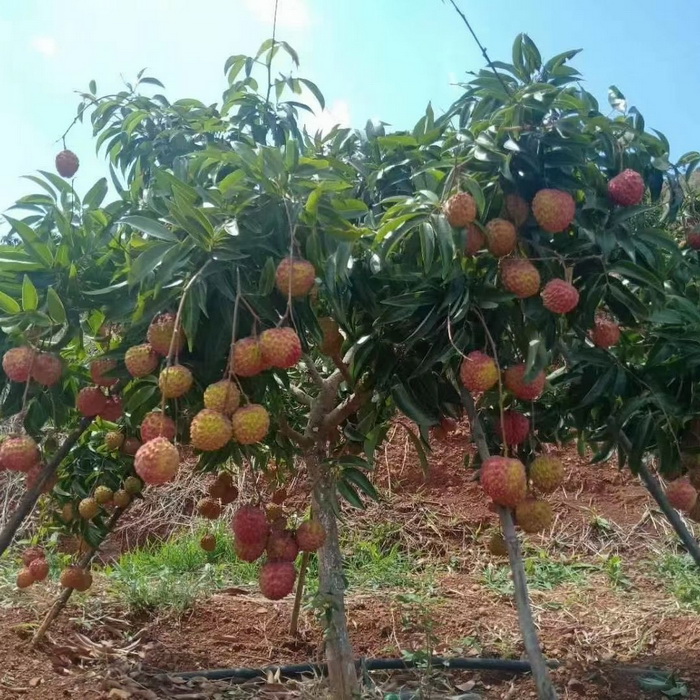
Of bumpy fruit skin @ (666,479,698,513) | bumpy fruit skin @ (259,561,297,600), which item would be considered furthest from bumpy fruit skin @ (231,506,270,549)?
bumpy fruit skin @ (666,479,698,513)

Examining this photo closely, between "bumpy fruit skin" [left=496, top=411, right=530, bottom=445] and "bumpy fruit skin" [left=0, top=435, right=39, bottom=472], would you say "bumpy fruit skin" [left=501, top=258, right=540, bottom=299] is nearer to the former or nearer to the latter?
"bumpy fruit skin" [left=496, top=411, right=530, bottom=445]

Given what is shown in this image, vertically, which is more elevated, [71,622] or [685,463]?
[685,463]

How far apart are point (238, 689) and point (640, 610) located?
7.72 feet

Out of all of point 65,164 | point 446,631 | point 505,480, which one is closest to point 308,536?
point 505,480

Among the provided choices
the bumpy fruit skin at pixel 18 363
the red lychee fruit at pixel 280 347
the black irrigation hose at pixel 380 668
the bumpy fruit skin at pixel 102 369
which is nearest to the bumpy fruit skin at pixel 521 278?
the red lychee fruit at pixel 280 347

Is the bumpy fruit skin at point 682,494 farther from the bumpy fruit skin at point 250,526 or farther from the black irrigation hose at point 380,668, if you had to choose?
the black irrigation hose at point 380,668

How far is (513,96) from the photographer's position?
1.73 m

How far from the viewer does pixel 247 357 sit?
4.40ft

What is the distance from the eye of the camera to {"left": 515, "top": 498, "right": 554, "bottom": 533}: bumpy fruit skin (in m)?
1.65

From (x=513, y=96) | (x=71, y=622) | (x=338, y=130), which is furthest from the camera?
(x=71, y=622)

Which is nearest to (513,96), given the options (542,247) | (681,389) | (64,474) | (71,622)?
(542,247)

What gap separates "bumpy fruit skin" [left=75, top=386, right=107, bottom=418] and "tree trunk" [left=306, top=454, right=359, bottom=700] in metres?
0.73

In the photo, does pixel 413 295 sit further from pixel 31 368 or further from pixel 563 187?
pixel 31 368

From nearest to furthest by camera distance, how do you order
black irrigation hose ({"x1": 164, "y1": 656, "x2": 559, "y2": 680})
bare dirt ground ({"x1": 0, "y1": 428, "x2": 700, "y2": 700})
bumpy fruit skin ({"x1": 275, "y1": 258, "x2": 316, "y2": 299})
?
bumpy fruit skin ({"x1": 275, "y1": 258, "x2": 316, "y2": 299}) < bare dirt ground ({"x1": 0, "y1": 428, "x2": 700, "y2": 700}) < black irrigation hose ({"x1": 164, "y1": 656, "x2": 559, "y2": 680})
